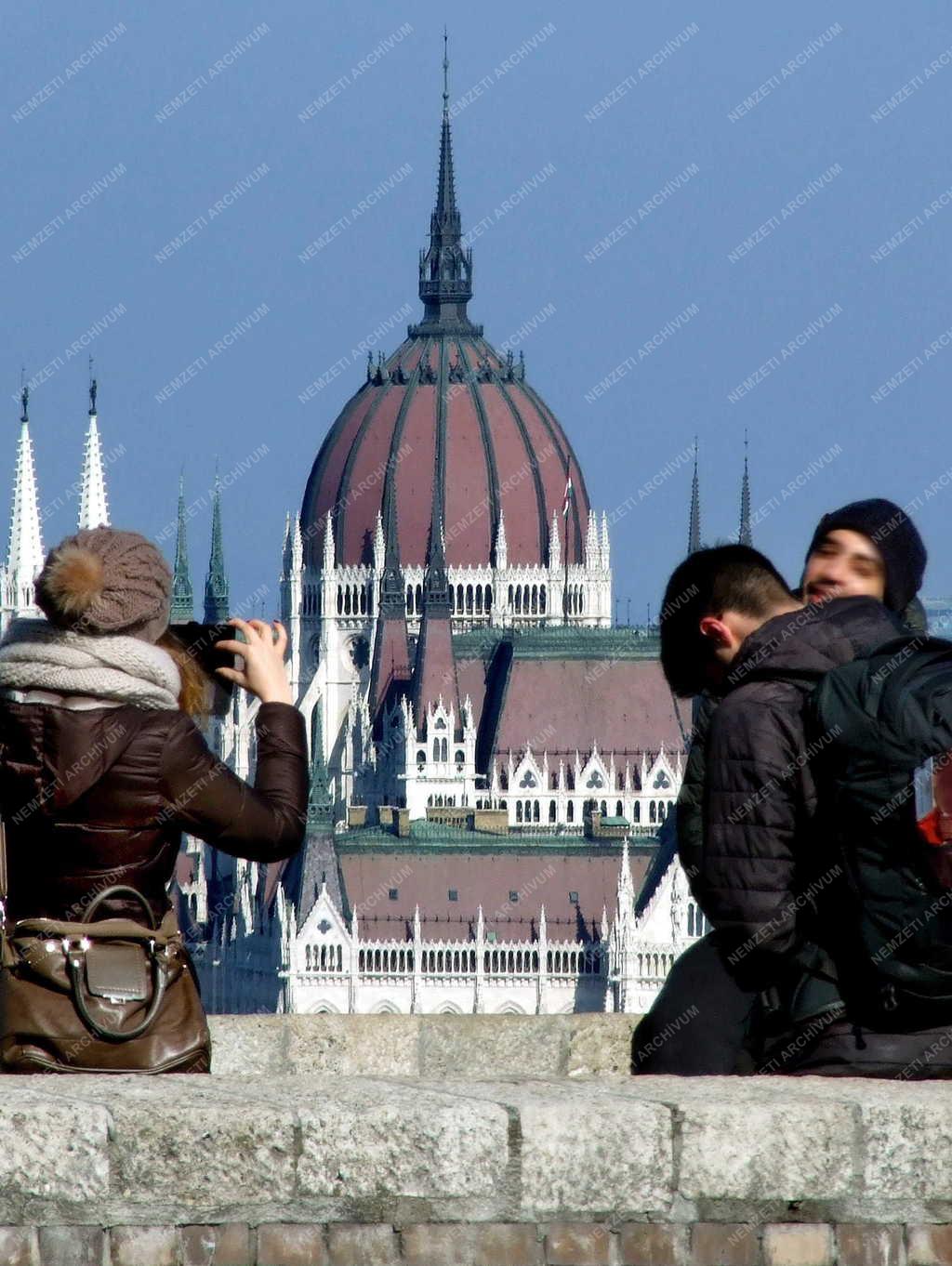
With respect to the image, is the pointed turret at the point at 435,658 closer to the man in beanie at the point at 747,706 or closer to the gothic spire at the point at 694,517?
the gothic spire at the point at 694,517

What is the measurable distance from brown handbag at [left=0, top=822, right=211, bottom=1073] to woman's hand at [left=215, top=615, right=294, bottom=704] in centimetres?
74

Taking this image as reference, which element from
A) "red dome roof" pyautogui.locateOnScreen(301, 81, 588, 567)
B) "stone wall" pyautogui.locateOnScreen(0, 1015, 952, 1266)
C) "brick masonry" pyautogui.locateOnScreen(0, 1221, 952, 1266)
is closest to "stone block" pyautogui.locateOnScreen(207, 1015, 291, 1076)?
"stone wall" pyautogui.locateOnScreen(0, 1015, 952, 1266)

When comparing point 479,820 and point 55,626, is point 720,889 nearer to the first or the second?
point 55,626

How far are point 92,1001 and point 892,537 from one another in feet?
8.17

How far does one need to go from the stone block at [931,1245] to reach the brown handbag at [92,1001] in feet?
6.10

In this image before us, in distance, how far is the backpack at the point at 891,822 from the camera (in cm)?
996

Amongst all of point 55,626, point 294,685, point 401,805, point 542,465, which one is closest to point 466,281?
point 542,465

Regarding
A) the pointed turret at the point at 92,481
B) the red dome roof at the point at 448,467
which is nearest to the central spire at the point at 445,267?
the red dome roof at the point at 448,467

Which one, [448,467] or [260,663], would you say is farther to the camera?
[448,467]

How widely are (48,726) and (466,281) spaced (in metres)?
168

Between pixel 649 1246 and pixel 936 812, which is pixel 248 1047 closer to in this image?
pixel 649 1246

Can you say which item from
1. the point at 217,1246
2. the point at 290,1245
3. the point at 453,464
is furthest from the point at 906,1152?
the point at 453,464

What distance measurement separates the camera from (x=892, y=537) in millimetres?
11344

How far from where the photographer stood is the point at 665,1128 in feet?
31.8
